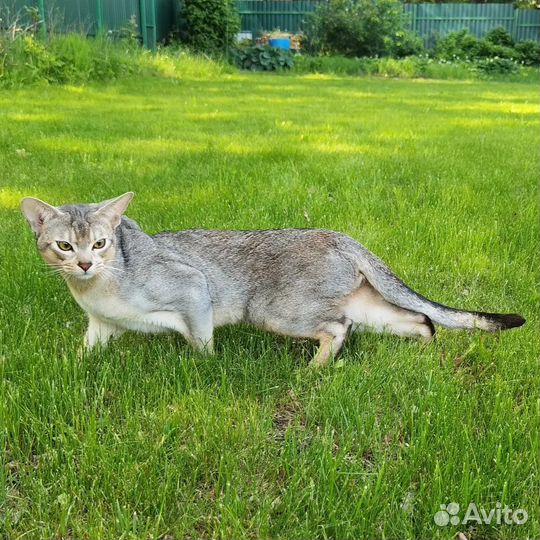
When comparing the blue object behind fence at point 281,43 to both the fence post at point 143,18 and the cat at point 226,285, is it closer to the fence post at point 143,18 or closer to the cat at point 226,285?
the fence post at point 143,18

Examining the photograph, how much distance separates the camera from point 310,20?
88.6ft

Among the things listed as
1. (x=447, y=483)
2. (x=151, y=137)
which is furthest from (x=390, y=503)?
(x=151, y=137)

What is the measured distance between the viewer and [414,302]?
3.14m

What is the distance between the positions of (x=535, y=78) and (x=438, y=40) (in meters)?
7.40

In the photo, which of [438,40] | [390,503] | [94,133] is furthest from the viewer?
[438,40]

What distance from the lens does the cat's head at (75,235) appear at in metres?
2.89

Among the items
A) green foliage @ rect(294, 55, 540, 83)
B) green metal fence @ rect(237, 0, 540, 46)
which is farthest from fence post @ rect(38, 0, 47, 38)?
green metal fence @ rect(237, 0, 540, 46)

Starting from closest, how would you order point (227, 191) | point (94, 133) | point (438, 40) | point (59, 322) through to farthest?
point (59, 322) < point (227, 191) < point (94, 133) < point (438, 40)

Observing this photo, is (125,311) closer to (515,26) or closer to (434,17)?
(434,17)

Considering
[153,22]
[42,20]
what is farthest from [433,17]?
[42,20]

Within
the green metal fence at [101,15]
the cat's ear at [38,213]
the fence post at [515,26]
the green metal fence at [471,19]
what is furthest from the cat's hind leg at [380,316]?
the fence post at [515,26]

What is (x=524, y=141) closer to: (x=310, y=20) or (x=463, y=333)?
(x=463, y=333)

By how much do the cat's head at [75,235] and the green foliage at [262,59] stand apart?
19737 mm

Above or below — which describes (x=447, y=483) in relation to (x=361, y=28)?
below
